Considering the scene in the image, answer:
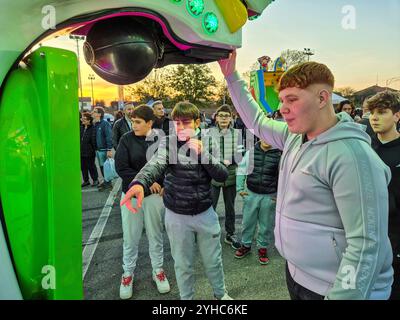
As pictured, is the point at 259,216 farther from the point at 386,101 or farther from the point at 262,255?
the point at 386,101

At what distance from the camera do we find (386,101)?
2432 mm

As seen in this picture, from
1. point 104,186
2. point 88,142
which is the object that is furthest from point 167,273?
point 88,142

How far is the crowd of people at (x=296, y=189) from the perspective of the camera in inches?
42.9

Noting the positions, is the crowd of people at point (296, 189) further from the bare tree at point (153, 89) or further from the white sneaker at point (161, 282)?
the bare tree at point (153, 89)

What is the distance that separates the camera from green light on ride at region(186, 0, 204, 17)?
3.93 ft

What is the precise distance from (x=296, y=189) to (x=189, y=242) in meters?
1.32

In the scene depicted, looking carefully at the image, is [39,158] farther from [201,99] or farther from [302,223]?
[201,99]

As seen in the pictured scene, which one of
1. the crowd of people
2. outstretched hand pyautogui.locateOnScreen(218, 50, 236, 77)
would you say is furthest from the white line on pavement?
outstretched hand pyautogui.locateOnScreen(218, 50, 236, 77)

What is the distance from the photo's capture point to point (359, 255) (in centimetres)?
106

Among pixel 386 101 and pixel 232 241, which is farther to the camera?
pixel 232 241

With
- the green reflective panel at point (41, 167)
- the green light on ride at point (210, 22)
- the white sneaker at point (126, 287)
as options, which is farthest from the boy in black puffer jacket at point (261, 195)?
the green reflective panel at point (41, 167)

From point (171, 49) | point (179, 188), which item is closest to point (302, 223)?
point (171, 49)

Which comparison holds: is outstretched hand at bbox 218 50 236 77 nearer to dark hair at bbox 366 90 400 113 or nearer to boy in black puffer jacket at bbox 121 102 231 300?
boy in black puffer jacket at bbox 121 102 231 300

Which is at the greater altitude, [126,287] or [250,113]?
[250,113]
